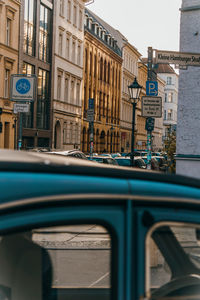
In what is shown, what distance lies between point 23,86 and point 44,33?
35109 mm

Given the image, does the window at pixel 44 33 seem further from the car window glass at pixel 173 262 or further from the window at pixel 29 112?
the car window glass at pixel 173 262

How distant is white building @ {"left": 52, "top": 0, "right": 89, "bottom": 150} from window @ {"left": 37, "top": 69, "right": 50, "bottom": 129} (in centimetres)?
145

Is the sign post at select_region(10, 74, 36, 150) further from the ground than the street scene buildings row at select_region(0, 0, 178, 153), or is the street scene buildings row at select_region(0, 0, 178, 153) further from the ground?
the street scene buildings row at select_region(0, 0, 178, 153)

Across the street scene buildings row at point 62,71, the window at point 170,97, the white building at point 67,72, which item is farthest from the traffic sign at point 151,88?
the window at point 170,97

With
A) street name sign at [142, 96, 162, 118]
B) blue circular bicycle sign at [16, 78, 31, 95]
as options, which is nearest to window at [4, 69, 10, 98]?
street name sign at [142, 96, 162, 118]

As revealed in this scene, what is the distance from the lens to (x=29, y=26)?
4597 cm

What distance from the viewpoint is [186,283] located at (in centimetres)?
212

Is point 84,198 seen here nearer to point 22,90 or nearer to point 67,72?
point 22,90

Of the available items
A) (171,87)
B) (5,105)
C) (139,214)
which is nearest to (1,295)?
(139,214)

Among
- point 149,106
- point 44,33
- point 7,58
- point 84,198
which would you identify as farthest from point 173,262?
point 44,33

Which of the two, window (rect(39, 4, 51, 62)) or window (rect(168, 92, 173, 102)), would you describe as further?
window (rect(168, 92, 173, 102))

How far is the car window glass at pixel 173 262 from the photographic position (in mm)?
1966

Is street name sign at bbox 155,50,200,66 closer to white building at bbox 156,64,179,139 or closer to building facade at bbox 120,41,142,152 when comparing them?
building facade at bbox 120,41,142,152

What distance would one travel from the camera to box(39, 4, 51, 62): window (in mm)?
48719
